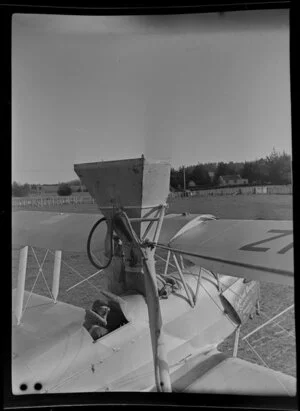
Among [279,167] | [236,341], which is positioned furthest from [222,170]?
[236,341]

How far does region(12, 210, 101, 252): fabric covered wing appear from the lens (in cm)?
102

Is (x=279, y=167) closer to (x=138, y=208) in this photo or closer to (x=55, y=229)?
(x=138, y=208)

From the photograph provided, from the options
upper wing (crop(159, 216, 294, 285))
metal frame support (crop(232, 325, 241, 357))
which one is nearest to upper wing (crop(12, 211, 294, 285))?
upper wing (crop(159, 216, 294, 285))

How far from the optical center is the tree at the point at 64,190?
106 centimetres

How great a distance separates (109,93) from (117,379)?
87 centimetres

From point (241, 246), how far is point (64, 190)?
58cm

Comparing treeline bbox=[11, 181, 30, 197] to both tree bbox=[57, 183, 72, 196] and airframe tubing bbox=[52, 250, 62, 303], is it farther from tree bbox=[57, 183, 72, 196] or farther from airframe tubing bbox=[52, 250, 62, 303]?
airframe tubing bbox=[52, 250, 62, 303]

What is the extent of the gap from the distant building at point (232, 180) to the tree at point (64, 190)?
18.9 inches

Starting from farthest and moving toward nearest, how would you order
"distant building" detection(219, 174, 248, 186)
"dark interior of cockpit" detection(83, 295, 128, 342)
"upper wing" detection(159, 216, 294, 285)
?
"dark interior of cockpit" detection(83, 295, 128, 342), "distant building" detection(219, 174, 248, 186), "upper wing" detection(159, 216, 294, 285)

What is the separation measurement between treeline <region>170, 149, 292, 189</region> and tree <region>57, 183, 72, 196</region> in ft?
1.08

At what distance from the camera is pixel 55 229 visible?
1.24 meters

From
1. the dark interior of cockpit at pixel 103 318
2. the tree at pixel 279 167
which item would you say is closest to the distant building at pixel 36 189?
the dark interior of cockpit at pixel 103 318

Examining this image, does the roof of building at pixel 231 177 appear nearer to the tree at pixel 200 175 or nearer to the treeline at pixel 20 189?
the tree at pixel 200 175
